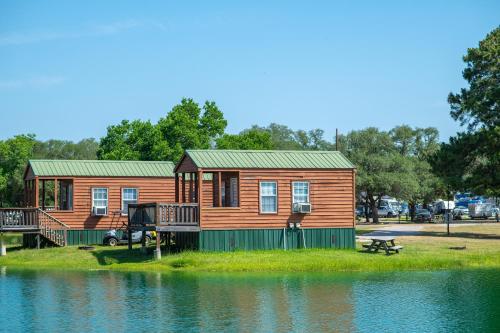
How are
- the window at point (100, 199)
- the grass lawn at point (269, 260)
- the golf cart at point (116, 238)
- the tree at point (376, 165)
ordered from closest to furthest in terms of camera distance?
the grass lawn at point (269, 260) → the golf cart at point (116, 238) → the window at point (100, 199) → the tree at point (376, 165)

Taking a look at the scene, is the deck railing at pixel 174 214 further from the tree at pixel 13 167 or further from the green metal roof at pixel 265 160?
the tree at pixel 13 167

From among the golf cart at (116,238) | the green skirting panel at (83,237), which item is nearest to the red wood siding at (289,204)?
the golf cart at (116,238)

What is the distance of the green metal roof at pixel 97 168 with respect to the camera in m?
52.0

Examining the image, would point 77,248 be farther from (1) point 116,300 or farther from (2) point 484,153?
(2) point 484,153

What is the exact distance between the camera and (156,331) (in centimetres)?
2580

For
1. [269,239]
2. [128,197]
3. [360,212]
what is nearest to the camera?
[269,239]

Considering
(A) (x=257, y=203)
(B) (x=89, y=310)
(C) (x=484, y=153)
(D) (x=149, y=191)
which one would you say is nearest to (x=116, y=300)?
(B) (x=89, y=310)

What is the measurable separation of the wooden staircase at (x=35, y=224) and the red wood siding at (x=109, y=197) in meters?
1.29

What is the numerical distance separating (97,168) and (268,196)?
14122 millimetres

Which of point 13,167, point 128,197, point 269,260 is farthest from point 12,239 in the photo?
point 269,260

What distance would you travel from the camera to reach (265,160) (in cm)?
4503

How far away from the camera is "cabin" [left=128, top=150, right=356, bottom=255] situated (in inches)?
1702

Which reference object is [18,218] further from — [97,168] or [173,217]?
[173,217]

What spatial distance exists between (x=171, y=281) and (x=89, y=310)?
7.34 meters
